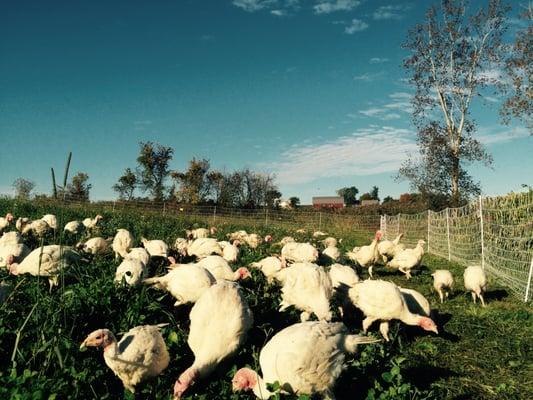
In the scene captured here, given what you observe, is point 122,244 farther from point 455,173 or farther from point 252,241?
point 455,173

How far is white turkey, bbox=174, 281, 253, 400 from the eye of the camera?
348 cm

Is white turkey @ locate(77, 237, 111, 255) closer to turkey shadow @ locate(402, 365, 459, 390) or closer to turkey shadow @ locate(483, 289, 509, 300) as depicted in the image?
turkey shadow @ locate(402, 365, 459, 390)

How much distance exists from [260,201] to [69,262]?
6037cm

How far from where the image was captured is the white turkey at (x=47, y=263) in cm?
532

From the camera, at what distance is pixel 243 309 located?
154 inches

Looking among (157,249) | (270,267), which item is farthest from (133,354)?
(157,249)

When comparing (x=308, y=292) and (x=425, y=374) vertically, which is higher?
(x=308, y=292)

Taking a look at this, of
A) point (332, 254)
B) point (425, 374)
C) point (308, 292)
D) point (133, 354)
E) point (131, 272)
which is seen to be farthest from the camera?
point (332, 254)

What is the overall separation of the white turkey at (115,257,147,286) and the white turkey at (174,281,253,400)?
150 centimetres

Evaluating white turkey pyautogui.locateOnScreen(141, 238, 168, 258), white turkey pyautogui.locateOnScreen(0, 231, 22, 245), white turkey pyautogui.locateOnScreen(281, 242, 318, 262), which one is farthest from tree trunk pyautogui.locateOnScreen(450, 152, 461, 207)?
white turkey pyautogui.locateOnScreen(0, 231, 22, 245)

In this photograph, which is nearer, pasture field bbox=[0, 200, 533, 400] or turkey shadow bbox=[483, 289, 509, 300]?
pasture field bbox=[0, 200, 533, 400]

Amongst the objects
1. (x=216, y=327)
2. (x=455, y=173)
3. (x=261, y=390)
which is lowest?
(x=261, y=390)

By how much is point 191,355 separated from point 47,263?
9.04 ft

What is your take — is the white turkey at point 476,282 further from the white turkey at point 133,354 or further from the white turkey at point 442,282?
the white turkey at point 133,354
